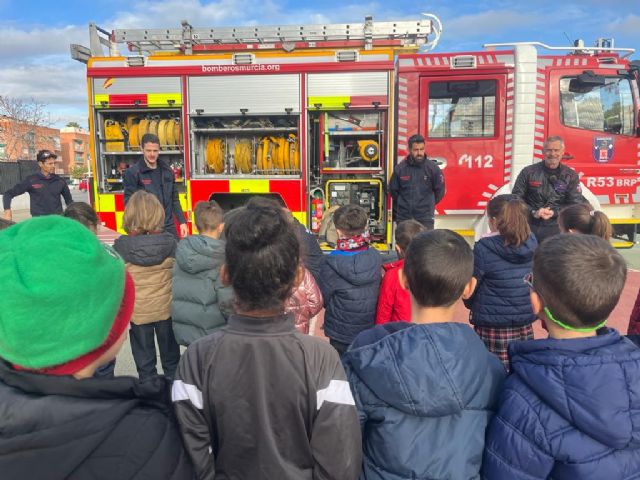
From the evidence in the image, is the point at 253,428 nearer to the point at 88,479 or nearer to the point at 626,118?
the point at 88,479

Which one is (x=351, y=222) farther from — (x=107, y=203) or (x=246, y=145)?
(x=107, y=203)

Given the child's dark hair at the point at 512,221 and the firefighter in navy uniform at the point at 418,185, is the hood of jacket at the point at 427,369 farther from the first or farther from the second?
the firefighter in navy uniform at the point at 418,185

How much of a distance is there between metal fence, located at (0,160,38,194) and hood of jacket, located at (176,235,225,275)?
23337 mm

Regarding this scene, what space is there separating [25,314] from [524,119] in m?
6.39

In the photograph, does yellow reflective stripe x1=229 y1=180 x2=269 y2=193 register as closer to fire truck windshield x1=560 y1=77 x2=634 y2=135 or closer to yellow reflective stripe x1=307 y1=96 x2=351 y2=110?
yellow reflective stripe x1=307 y1=96 x2=351 y2=110

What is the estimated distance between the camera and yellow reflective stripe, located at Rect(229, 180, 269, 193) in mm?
6586

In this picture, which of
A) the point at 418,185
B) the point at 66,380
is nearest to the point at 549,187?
the point at 418,185

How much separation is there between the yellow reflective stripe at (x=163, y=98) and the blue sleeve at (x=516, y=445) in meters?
6.19

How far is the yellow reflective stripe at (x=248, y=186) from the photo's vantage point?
6.59 meters

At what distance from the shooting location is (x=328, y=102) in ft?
21.2

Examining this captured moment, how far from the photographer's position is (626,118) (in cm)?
648

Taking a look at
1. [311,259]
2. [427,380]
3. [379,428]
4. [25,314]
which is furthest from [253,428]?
[311,259]

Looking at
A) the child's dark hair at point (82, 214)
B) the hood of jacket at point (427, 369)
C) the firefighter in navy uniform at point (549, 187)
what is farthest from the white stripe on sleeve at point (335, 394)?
the firefighter in navy uniform at point (549, 187)

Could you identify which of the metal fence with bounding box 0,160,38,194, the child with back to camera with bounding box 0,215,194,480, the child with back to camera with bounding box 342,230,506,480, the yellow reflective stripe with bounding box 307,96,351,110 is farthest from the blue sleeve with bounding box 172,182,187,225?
the metal fence with bounding box 0,160,38,194
